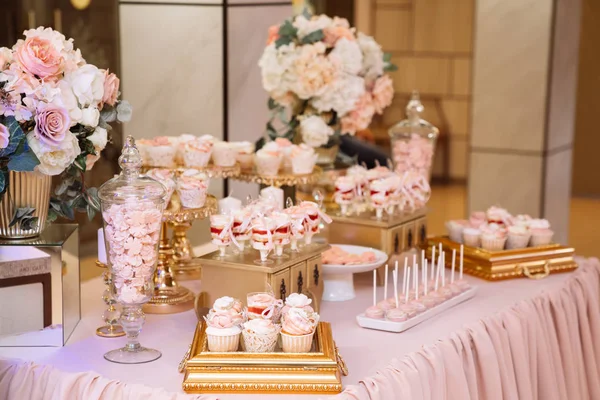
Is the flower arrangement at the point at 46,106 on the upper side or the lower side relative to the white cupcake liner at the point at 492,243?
upper

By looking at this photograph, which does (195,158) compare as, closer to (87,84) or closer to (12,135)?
(87,84)

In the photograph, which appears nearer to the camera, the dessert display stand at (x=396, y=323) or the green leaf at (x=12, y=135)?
the green leaf at (x=12, y=135)

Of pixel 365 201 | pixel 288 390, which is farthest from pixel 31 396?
pixel 365 201

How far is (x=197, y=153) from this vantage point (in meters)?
2.66

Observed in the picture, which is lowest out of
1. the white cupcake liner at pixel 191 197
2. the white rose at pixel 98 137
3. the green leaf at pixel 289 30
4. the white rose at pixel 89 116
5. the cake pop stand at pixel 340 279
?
the cake pop stand at pixel 340 279

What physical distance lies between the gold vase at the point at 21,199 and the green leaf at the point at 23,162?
11 cm

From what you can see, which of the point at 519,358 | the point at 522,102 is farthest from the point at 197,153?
the point at 522,102

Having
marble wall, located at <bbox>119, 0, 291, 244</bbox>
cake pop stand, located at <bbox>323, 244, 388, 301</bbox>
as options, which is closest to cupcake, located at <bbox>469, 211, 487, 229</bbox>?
cake pop stand, located at <bbox>323, 244, 388, 301</bbox>

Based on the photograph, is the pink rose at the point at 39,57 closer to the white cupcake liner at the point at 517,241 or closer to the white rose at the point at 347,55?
the white rose at the point at 347,55

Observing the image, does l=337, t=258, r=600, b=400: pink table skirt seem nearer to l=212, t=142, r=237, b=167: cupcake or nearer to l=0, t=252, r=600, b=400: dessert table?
l=0, t=252, r=600, b=400: dessert table

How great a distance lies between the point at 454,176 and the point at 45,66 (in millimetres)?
8525

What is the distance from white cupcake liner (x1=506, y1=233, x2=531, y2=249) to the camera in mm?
2801

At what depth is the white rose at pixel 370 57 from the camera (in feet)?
10.3

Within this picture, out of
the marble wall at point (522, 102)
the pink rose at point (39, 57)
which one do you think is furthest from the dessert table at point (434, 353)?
the marble wall at point (522, 102)
